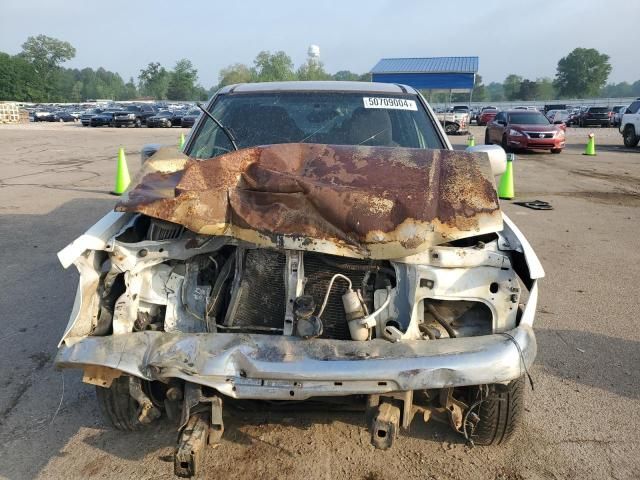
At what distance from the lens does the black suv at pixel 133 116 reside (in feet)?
133

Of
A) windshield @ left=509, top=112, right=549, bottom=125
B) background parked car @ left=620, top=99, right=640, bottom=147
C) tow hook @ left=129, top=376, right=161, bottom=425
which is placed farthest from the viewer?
background parked car @ left=620, top=99, right=640, bottom=147

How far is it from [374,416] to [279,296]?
0.84 m

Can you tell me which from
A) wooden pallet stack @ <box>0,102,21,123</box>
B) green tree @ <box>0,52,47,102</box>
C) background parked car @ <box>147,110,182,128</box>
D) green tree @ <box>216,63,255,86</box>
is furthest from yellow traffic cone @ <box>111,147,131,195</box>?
green tree @ <box>0,52,47,102</box>

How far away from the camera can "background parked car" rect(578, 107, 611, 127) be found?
37.6m

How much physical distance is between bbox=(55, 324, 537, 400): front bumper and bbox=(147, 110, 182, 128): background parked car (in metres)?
40.2

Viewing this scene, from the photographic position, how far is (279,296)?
112 inches

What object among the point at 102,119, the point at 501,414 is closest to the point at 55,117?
the point at 102,119

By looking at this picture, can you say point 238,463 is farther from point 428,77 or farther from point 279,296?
point 428,77

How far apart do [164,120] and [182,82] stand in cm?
7397

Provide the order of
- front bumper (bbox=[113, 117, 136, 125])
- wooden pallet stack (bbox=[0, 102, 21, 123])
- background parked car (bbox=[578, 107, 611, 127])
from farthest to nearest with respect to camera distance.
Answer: wooden pallet stack (bbox=[0, 102, 21, 123]) < front bumper (bbox=[113, 117, 136, 125]) < background parked car (bbox=[578, 107, 611, 127])

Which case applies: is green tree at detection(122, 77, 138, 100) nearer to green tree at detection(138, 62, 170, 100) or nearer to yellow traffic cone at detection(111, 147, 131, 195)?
green tree at detection(138, 62, 170, 100)

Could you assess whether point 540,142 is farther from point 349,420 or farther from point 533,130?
point 349,420

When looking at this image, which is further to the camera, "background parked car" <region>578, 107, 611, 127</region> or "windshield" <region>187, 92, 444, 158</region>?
"background parked car" <region>578, 107, 611, 127</region>

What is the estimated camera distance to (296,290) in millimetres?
2770
